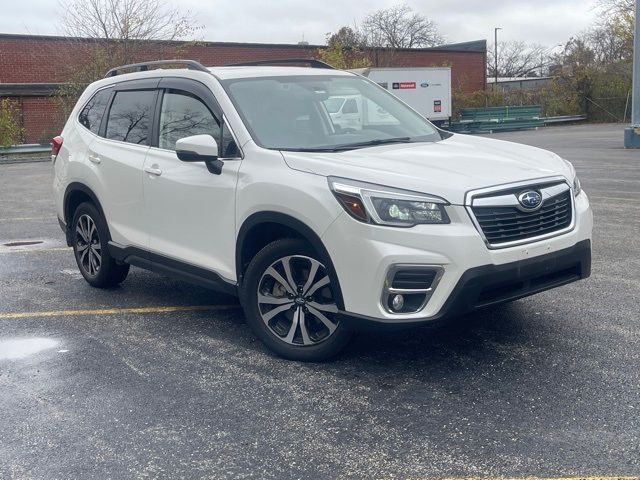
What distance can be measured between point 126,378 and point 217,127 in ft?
5.98

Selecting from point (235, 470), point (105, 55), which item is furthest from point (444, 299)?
point (105, 55)

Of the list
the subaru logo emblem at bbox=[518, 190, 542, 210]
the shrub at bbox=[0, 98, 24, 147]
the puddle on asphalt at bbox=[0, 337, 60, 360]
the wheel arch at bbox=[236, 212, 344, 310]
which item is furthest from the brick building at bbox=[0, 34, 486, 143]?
the subaru logo emblem at bbox=[518, 190, 542, 210]

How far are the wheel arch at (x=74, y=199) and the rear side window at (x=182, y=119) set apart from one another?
1115 millimetres

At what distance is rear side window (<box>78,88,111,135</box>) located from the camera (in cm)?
737

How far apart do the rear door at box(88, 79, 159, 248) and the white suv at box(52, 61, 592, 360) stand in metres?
0.02

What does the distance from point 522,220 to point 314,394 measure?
1.57 m

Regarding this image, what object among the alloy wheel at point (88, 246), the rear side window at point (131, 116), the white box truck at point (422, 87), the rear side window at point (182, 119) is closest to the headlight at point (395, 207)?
the rear side window at point (182, 119)

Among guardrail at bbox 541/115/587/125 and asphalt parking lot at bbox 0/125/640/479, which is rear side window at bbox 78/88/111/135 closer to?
asphalt parking lot at bbox 0/125/640/479

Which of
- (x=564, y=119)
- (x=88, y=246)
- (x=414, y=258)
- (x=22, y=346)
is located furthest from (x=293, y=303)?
(x=564, y=119)

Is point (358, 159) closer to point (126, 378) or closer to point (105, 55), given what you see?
point (126, 378)

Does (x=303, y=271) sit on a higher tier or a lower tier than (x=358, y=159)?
lower

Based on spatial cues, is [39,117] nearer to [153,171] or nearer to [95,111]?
[95,111]

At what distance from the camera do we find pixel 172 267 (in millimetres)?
6145

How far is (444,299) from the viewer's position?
4.60m
